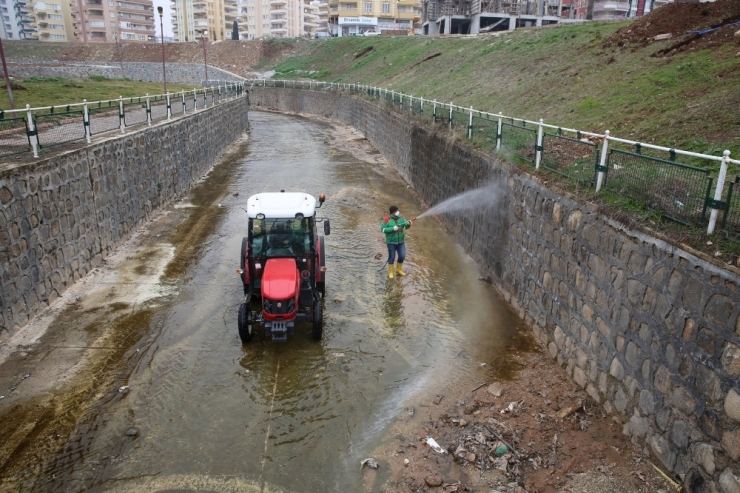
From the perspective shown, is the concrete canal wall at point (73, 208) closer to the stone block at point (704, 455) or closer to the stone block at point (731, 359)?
the stone block at point (704, 455)

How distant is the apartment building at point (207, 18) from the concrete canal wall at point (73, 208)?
103m

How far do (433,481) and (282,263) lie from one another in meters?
4.43

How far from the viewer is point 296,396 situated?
7.79 m

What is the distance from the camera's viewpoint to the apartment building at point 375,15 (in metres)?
93.4

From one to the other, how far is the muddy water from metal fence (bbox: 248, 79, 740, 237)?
3054 millimetres

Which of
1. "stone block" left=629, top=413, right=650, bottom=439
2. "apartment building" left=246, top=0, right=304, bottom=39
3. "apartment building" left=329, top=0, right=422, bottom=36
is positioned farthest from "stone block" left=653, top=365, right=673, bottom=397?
"apartment building" left=246, top=0, right=304, bottom=39

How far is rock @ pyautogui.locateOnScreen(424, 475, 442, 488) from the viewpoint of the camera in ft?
19.9

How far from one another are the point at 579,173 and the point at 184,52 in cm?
8481

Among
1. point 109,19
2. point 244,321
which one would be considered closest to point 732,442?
point 244,321

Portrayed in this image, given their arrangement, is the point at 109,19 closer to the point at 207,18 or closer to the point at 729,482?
the point at 207,18

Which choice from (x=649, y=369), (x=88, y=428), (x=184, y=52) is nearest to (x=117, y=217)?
(x=88, y=428)

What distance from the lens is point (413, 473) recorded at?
6.29m

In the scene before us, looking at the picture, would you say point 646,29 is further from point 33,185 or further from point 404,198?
point 33,185

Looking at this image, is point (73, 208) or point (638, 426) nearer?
point (638, 426)
